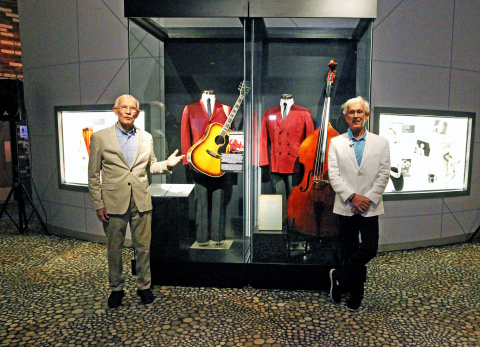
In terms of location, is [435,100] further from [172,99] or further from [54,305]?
[54,305]

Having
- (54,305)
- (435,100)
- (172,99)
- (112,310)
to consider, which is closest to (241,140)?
(172,99)

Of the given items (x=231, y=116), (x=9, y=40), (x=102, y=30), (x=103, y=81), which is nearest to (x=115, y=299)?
(x=231, y=116)

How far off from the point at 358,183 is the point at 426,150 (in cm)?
197

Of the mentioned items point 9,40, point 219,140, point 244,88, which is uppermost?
point 9,40

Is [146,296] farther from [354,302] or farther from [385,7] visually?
[385,7]

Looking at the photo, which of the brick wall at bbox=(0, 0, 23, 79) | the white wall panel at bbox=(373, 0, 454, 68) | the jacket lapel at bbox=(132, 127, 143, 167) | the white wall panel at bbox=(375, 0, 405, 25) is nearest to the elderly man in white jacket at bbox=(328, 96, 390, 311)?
the jacket lapel at bbox=(132, 127, 143, 167)

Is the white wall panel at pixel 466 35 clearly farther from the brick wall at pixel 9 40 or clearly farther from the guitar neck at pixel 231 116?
the brick wall at pixel 9 40

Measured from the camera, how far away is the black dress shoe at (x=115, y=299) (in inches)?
104

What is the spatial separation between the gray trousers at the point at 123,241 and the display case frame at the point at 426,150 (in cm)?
260

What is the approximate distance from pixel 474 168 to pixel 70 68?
496 centimetres

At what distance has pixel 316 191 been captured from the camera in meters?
2.88

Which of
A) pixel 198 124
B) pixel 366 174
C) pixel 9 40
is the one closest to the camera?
pixel 366 174

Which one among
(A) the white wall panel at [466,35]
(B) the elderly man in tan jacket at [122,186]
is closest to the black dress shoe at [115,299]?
(B) the elderly man in tan jacket at [122,186]

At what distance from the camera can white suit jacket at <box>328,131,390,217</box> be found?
8.11 feet
